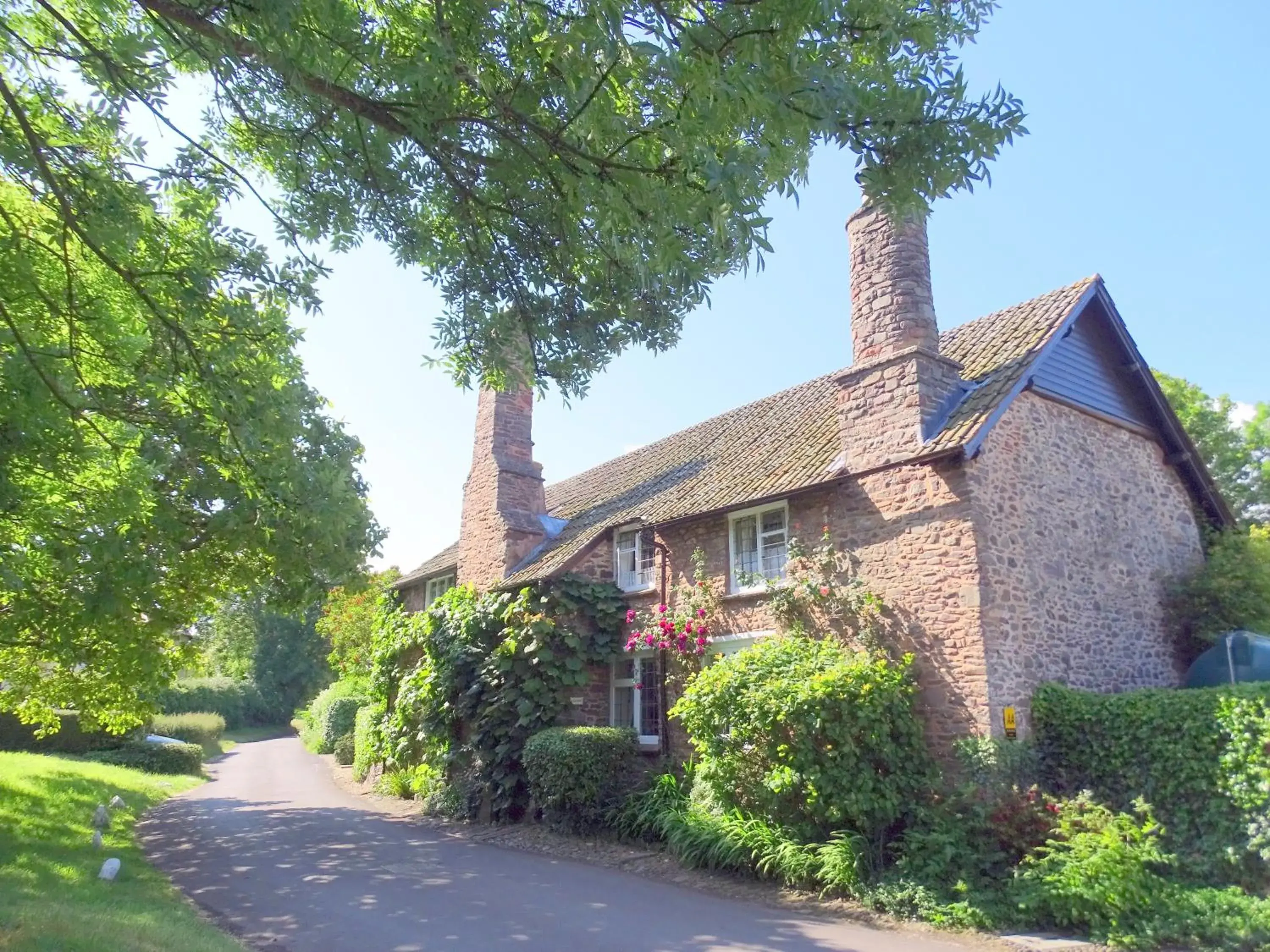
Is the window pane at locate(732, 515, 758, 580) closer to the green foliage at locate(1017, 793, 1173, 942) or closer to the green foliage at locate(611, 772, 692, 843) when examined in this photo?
the green foliage at locate(611, 772, 692, 843)

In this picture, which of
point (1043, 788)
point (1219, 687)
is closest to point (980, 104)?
point (1219, 687)

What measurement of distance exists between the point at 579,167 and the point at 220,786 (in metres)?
25.0

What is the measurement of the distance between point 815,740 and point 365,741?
52.2 ft

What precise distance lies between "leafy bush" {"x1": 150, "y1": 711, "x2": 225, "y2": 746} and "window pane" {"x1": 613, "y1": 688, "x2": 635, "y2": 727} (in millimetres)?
25468

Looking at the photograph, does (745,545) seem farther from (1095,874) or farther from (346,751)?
(346,751)

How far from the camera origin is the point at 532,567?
19.1 meters

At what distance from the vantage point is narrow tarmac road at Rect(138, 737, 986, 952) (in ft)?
29.6

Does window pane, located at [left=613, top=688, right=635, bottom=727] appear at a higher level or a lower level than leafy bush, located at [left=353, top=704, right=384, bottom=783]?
higher

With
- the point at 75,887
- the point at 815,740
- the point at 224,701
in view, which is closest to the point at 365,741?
the point at 75,887

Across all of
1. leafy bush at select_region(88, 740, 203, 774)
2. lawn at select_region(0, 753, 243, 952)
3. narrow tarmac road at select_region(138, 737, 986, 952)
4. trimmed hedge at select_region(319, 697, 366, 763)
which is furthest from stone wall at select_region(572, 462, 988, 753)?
leafy bush at select_region(88, 740, 203, 774)

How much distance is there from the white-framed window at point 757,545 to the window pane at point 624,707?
11.9 ft

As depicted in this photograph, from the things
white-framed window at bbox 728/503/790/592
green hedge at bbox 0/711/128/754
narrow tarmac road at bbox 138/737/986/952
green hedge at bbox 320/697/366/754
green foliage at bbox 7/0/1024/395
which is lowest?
narrow tarmac road at bbox 138/737/986/952

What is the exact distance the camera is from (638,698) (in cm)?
1714

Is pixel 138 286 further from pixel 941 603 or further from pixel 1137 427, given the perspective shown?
pixel 1137 427
